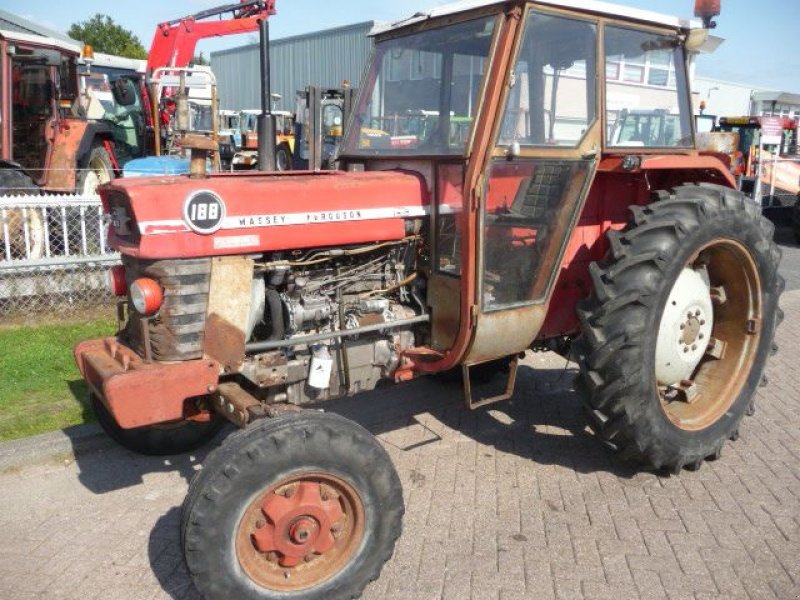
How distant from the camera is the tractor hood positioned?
2.81 m

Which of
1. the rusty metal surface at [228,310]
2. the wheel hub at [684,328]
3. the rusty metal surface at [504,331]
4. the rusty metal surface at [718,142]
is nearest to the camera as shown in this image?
the rusty metal surface at [228,310]

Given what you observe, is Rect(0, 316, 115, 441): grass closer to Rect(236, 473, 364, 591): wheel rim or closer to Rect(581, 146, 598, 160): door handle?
Rect(236, 473, 364, 591): wheel rim

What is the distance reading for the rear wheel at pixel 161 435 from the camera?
12.6ft

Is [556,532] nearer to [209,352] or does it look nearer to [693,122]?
[209,352]

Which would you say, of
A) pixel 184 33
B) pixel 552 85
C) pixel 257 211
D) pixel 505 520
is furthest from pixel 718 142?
pixel 184 33

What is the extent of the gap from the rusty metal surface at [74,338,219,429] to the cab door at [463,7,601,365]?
128 cm

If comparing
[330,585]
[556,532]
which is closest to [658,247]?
[556,532]

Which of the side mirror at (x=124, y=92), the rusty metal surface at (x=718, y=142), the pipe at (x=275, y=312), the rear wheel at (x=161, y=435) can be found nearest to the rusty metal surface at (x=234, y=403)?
the pipe at (x=275, y=312)

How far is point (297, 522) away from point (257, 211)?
127cm

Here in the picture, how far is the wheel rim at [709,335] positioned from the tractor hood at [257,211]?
1.48 metres

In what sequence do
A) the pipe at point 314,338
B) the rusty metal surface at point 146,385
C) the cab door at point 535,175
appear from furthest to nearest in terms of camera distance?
the cab door at point 535,175 → the pipe at point 314,338 → the rusty metal surface at point 146,385

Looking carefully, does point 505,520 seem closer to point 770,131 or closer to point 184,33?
point 184,33

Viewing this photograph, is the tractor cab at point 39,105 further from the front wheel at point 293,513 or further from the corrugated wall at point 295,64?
the corrugated wall at point 295,64

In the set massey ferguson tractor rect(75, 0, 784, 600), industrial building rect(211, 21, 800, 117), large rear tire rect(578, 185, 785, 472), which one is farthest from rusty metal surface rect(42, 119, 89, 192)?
industrial building rect(211, 21, 800, 117)
